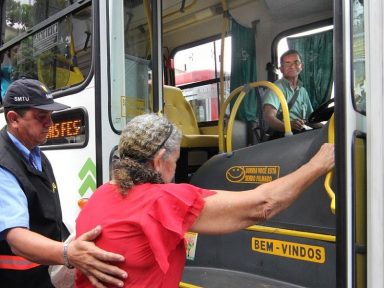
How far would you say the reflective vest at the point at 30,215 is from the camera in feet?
5.75

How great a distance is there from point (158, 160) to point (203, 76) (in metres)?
3.54

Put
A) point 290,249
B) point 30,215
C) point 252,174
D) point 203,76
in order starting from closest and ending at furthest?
point 30,215 < point 290,249 < point 252,174 < point 203,76

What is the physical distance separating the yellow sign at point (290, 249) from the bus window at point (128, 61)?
1046 mm

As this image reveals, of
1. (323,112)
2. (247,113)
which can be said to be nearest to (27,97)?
(323,112)

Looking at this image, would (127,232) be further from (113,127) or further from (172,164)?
(113,127)

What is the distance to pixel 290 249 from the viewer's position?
225 cm

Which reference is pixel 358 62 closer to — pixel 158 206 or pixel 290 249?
pixel 158 206

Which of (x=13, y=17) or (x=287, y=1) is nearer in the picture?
(x=13, y=17)

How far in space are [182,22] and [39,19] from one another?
1.99m

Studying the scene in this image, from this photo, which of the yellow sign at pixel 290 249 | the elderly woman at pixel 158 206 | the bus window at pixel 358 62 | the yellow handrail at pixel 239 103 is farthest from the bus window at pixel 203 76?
the elderly woman at pixel 158 206

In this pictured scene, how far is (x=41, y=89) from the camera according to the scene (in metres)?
1.90

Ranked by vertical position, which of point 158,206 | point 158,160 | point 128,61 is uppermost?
point 128,61

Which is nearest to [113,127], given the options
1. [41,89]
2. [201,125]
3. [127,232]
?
[41,89]

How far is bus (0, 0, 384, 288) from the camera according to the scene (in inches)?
58.2
